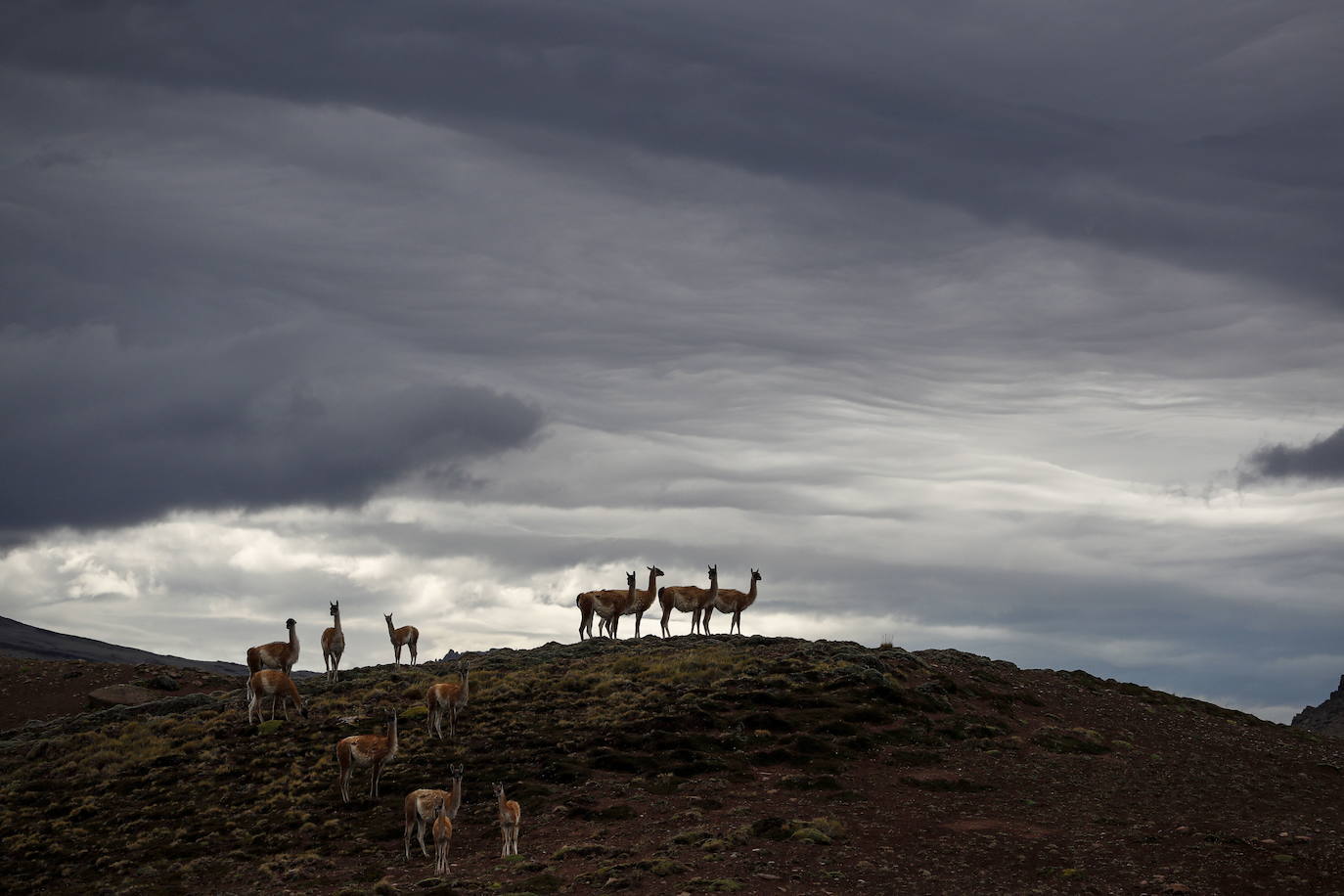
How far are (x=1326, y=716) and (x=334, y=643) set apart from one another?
140 metres

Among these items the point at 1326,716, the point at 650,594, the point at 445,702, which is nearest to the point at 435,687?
the point at 445,702

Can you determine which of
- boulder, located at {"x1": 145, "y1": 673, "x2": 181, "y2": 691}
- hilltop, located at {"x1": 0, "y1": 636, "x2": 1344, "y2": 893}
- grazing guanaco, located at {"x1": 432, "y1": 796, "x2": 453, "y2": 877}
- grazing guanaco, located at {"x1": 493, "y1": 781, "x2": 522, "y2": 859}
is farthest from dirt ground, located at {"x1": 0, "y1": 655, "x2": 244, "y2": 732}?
grazing guanaco, located at {"x1": 432, "y1": 796, "x2": 453, "y2": 877}

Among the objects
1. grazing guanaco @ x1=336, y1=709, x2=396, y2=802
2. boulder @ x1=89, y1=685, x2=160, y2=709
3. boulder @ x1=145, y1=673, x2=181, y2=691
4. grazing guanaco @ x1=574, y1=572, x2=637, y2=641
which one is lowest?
grazing guanaco @ x1=336, y1=709, x2=396, y2=802

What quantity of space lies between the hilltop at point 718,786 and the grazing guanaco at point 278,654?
2.02 m

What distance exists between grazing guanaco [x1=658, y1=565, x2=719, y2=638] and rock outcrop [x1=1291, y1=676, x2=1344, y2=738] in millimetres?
110950

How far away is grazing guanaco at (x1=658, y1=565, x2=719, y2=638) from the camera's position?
53.8m

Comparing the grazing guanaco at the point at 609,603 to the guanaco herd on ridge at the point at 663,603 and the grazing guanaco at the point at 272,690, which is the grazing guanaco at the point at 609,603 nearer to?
the guanaco herd on ridge at the point at 663,603

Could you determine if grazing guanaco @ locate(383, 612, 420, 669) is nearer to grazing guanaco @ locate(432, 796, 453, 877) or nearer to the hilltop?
the hilltop

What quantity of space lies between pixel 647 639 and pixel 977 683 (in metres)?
15.9

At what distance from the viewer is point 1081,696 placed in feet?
152

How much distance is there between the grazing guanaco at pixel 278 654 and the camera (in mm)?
43562

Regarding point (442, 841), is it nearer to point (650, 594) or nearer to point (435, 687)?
point (435, 687)

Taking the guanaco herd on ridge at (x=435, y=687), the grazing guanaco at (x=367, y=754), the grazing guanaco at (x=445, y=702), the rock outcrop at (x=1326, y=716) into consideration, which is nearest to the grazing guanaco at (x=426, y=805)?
the guanaco herd on ridge at (x=435, y=687)

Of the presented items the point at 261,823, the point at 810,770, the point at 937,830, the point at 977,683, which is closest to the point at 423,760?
the point at 261,823
